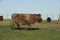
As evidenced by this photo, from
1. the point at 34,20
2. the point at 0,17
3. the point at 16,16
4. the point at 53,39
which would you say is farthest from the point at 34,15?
the point at 0,17

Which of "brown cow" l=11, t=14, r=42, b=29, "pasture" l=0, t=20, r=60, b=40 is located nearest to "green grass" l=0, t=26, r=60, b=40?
"pasture" l=0, t=20, r=60, b=40

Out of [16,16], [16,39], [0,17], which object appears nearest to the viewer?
[16,39]

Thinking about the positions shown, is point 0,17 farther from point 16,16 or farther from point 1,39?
point 1,39

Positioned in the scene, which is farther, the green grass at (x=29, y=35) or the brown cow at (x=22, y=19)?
the brown cow at (x=22, y=19)

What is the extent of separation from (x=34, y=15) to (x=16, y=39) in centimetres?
1408

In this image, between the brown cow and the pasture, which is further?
the brown cow

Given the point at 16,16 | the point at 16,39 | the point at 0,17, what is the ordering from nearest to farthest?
1. the point at 16,39
2. the point at 16,16
3. the point at 0,17

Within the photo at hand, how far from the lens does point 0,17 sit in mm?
61406

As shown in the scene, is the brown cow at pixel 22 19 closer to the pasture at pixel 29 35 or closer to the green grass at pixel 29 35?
the pasture at pixel 29 35

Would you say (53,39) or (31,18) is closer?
(53,39)

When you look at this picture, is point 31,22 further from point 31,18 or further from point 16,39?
point 16,39

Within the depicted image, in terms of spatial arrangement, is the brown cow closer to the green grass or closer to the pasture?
the pasture

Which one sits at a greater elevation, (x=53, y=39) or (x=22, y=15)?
(x=22, y=15)

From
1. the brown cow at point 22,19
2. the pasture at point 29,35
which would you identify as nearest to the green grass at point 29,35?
the pasture at point 29,35
